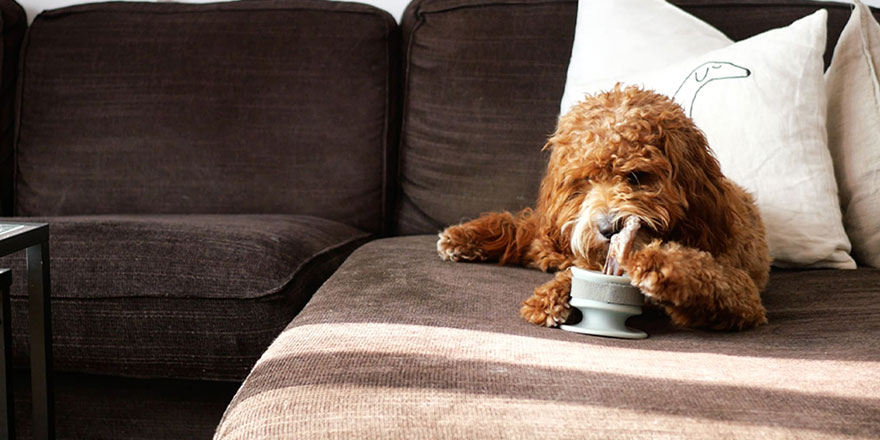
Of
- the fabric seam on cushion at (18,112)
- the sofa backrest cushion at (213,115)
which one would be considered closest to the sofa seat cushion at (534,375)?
the sofa backrest cushion at (213,115)

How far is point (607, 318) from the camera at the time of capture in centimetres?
122

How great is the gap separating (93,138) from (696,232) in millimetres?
1839

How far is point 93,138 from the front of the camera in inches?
92.7

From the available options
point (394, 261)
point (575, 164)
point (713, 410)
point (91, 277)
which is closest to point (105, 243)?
point (91, 277)

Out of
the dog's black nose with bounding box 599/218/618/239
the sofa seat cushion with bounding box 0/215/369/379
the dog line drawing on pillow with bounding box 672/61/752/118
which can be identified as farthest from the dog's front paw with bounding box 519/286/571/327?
the dog line drawing on pillow with bounding box 672/61/752/118

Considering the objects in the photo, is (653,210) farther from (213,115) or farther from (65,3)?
(65,3)

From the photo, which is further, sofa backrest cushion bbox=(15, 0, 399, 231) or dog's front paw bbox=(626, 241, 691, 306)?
sofa backrest cushion bbox=(15, 0, 399, 231)

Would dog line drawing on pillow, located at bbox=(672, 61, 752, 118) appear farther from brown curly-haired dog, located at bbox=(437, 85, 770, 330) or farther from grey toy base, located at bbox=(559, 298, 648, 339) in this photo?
A: grey toy base, located at bbox=(559, 298, 648, 339)

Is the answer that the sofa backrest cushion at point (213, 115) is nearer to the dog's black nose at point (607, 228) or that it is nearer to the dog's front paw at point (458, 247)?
the dog's front paw at point (458, 247)

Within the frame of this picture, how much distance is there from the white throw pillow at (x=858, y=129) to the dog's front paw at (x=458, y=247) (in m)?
0.89

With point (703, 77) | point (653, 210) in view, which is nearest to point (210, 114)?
point (703, 77)

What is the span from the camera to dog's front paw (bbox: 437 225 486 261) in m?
1.74

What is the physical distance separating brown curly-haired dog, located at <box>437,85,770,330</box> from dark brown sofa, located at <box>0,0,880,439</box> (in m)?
0.07

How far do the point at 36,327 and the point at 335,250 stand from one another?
75cm
